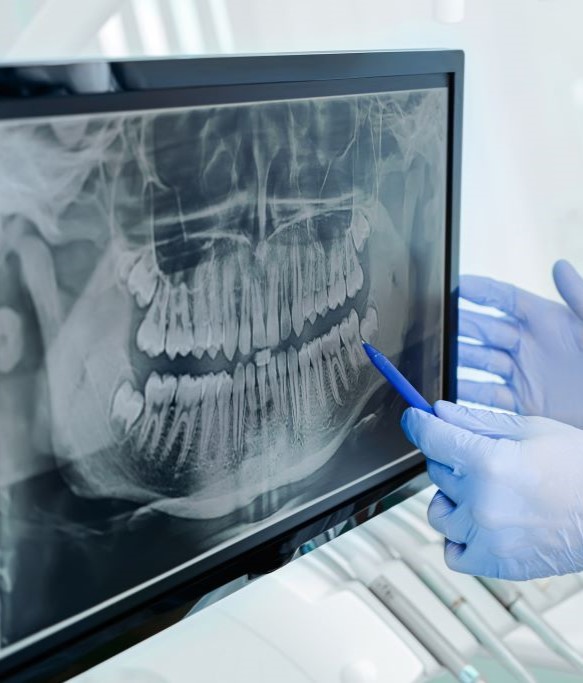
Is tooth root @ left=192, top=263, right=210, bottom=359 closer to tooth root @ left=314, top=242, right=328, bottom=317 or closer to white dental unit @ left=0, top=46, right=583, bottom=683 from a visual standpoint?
white dental unit @ left=0, top=46, right=583, bottom=683

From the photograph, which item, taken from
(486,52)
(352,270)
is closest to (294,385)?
(352,270)

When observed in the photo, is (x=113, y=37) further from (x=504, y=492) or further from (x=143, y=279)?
(x=504, y=492)

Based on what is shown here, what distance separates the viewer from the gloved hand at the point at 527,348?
95 centimetres

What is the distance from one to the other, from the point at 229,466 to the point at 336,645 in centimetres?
31

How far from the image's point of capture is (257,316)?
1.97 feet

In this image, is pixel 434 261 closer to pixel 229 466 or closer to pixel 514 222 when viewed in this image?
pixel 229 466

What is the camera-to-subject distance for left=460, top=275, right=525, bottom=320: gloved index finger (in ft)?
3.23

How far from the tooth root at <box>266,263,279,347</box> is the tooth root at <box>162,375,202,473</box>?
77mm

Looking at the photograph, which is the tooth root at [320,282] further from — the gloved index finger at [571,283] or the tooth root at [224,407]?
the gloved index finger at [571,283]

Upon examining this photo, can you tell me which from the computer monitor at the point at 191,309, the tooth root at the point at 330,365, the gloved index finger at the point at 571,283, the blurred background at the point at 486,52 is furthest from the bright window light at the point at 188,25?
the gloved index finger at the point at 571,283

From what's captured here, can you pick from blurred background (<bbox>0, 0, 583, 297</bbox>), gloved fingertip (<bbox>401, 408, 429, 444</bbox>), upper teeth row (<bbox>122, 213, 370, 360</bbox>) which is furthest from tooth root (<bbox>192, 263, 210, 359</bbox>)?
blurred background (<bbox>0, 0, 583, 297</bbox>)

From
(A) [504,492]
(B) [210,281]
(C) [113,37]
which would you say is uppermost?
(C) [113,37]

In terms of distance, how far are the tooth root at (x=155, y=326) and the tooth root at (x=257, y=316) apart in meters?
0.08

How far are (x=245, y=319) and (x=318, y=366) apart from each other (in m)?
0.10
